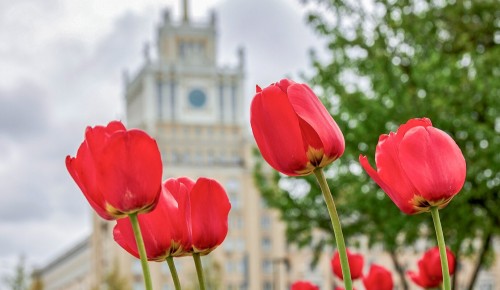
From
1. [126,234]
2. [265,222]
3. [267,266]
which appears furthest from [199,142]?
[126,234]

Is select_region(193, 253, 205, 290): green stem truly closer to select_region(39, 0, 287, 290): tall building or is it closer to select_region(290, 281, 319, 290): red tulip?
select_region(290, 281, 319, 290): red tulip

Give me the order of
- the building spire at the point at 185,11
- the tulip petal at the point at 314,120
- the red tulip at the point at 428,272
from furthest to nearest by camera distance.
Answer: the building spire at the point at 185,11 < the red tulip at the point at 428,272 < the tulip petal at the point at 314,120

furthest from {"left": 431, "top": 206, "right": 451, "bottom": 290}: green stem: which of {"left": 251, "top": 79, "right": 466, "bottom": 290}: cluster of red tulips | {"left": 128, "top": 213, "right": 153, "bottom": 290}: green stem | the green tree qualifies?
the green tree

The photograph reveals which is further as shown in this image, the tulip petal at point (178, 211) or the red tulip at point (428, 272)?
the red tulip at point (428, 272)

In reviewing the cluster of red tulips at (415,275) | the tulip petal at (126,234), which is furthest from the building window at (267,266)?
the tulip petal at (126,234)

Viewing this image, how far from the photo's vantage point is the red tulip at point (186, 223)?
1.50 meters

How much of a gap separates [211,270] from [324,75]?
3615 cm

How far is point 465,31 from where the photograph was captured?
1969cm

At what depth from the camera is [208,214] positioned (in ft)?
5.05

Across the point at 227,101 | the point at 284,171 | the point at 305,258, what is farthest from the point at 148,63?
the point at 284,171

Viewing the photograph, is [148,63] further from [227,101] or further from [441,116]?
[441,116]

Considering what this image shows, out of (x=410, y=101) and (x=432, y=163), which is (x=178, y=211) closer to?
(x=432, y=163)

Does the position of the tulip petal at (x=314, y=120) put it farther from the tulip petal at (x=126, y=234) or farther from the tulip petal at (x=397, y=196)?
the tulip petal at (x=126, y=234)

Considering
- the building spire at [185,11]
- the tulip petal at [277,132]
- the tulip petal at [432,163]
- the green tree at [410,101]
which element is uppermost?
the tulip petal at [277,132]
